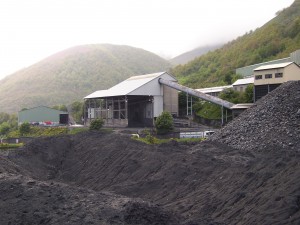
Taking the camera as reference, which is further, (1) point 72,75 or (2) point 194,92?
(1) point 72,75

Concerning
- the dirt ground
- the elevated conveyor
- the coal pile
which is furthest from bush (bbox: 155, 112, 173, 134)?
the coal pile

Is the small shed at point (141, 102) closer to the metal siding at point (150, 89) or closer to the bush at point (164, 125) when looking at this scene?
the metal siding at point (150, 89)

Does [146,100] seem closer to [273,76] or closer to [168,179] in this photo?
[273,76]

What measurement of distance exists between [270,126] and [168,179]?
26.9 ft

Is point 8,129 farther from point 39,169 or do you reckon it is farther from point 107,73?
point 107,73

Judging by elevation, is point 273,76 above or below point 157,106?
above

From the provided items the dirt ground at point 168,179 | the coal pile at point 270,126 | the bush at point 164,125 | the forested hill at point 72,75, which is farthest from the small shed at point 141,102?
the forested hill at point 72,75

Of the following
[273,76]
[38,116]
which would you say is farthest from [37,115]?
[273,76]

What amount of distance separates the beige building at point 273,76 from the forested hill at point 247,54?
79.1 feet

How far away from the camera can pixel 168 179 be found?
17172 millimetres

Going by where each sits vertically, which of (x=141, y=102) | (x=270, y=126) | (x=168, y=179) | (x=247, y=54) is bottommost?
(x=168, y=179)

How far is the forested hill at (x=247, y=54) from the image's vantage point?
71062 mm

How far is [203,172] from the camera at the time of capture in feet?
55.0

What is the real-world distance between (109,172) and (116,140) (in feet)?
19.5
